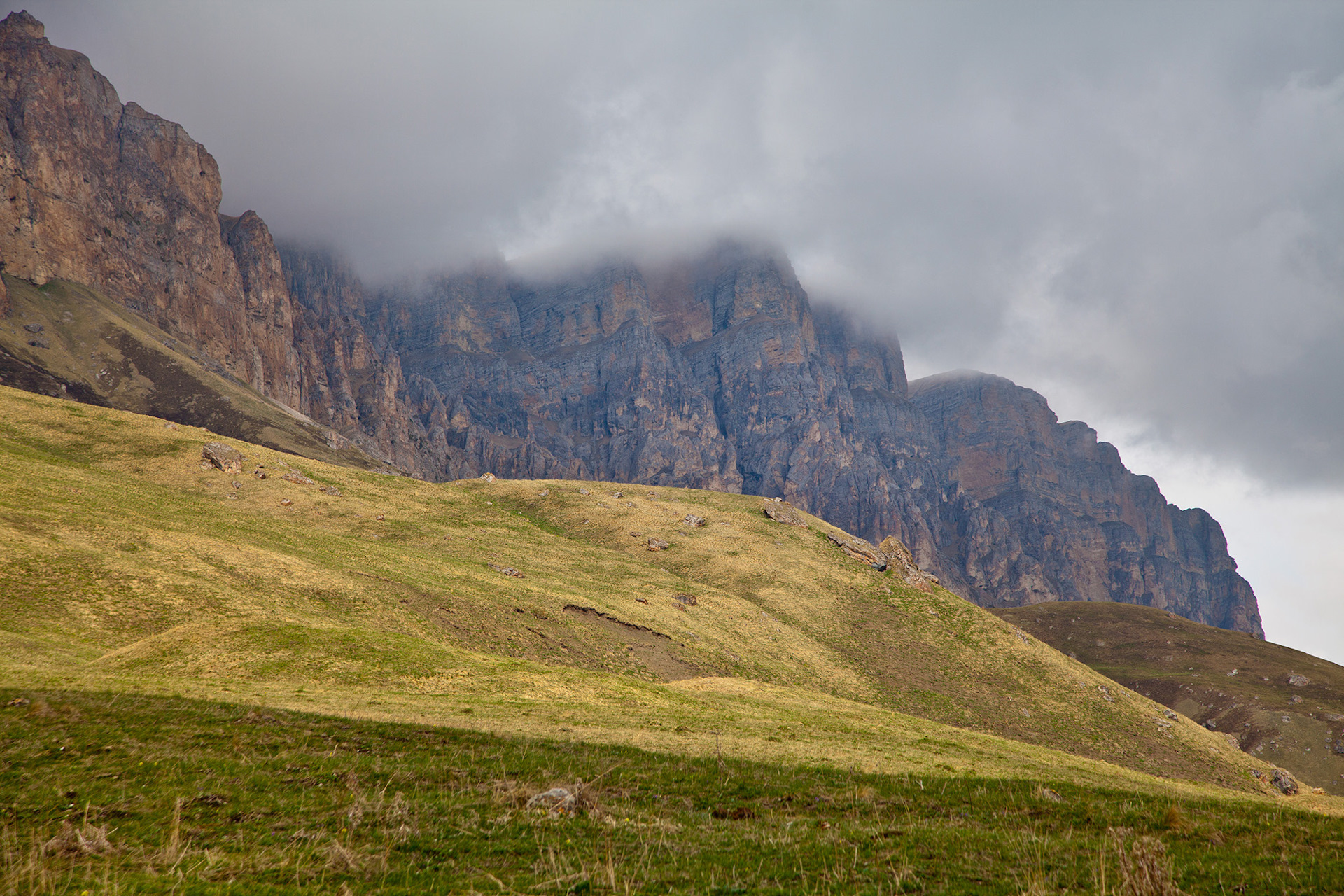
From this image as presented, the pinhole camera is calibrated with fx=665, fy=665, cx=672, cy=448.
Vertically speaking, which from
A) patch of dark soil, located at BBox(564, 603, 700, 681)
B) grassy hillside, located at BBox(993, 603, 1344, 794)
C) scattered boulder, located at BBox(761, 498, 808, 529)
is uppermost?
scattered boulder, located at BBox(761, 498, 808, 529)

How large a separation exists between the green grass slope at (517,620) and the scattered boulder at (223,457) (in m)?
1.46

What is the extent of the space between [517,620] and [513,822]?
1749 inches

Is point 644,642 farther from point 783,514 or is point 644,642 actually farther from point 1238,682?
point 1238,682

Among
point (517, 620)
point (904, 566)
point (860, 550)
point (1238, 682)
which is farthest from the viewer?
point (1238, 682)

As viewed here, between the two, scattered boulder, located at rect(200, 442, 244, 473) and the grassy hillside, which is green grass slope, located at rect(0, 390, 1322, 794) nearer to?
scattered boulder, located at rect(200, 442, 244, 473)

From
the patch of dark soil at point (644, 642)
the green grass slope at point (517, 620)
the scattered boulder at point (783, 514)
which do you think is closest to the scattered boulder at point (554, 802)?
the green grass slope at point (517, 620)

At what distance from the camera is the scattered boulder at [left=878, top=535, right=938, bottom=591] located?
99.9 m

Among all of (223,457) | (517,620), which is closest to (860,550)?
(517,620)

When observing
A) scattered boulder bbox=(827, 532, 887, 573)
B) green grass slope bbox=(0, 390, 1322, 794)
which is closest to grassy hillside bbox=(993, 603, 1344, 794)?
green grass slope bbox=(0, 390, 1322, 794)

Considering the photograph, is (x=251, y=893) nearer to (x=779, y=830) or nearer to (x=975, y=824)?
(x=779, y=830)

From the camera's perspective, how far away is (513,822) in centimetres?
1667

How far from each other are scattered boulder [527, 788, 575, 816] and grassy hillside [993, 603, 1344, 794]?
14488cm

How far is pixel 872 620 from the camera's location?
3450 inches

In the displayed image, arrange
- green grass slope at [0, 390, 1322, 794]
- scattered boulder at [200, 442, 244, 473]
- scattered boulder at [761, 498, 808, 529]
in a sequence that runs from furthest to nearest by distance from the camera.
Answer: scattered boulder at [761, 498, 808, 529]
scattered boulder at [200, 442, 244, 473]
green grass slope at [0, 390, 1322, 794]
